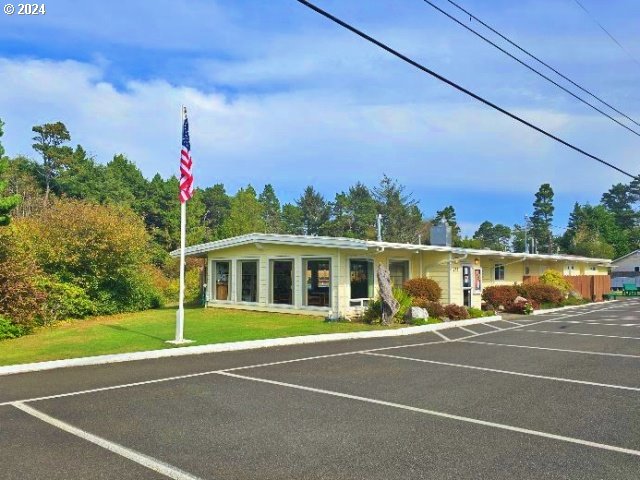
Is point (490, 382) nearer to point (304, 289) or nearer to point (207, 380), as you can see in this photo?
point (207, 380)

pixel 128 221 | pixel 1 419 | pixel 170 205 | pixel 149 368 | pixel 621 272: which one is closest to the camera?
pixel 1 419

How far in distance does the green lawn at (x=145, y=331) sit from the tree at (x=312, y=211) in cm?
5957

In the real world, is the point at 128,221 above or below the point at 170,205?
below

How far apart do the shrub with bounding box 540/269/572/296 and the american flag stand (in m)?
25.9

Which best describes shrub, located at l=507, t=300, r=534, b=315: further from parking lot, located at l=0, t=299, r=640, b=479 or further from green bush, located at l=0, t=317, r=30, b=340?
green bush, located at l=0, t=317, r=30, b=340

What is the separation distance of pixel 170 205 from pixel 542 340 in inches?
2129

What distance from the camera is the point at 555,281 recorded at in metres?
33.9

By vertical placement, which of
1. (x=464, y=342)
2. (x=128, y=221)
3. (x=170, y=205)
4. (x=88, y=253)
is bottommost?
(x=464, y=342)

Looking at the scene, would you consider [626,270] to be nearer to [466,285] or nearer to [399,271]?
[466,285]

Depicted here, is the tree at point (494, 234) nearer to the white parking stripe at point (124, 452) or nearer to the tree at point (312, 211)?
the tree at point (312, 211)

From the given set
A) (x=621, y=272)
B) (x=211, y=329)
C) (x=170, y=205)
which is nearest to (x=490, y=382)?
(x=211, y=329)

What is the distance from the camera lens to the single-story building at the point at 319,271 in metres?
20.7

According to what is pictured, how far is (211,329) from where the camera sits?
55.8ft

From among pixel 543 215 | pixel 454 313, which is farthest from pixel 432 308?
pixel 543 215
